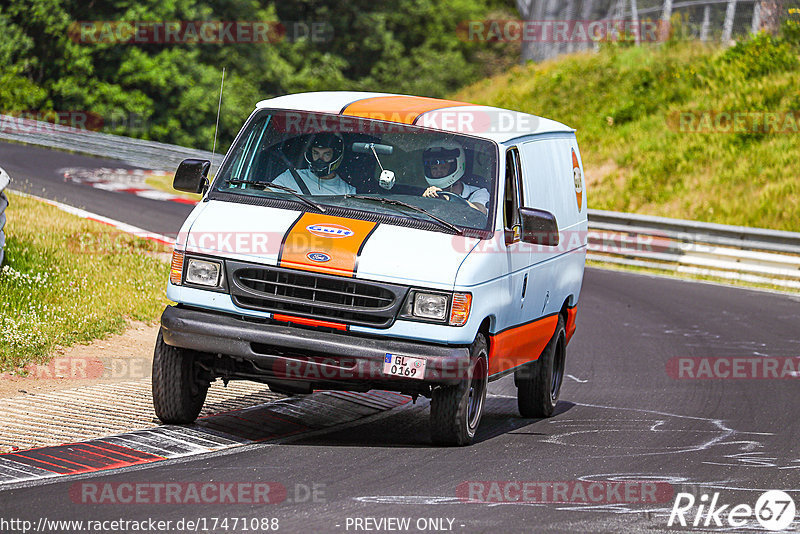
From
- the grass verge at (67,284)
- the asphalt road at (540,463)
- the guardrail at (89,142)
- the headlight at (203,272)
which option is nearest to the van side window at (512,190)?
the asphalt road at (540,463)

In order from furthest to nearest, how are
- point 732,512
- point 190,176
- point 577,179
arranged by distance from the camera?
1. point 577,179
2. point 190,176
3. point 732,512

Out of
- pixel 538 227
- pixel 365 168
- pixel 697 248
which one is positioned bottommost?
pixel 697 248

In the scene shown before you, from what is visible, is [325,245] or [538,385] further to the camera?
[538,385]

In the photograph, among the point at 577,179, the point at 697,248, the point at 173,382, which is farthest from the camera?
the point at 697,248

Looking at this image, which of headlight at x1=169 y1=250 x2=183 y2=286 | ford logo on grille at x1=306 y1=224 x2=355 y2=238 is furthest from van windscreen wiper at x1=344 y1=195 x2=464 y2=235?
headlight at x1=169 y1=250 x2=183 y2=286

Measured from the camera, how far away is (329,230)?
25.5 ft

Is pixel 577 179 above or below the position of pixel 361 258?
above

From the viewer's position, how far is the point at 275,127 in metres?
8.77

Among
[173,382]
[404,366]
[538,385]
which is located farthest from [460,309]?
[538,385]

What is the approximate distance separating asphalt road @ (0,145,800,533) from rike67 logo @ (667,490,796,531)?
40mm

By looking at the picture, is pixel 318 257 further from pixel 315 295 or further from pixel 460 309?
pixel 460 309

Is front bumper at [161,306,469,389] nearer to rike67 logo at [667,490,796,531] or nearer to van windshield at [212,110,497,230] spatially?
van windshield at [212,110,497,230]

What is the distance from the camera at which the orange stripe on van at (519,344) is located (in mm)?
8430

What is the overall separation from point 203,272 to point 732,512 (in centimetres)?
359
